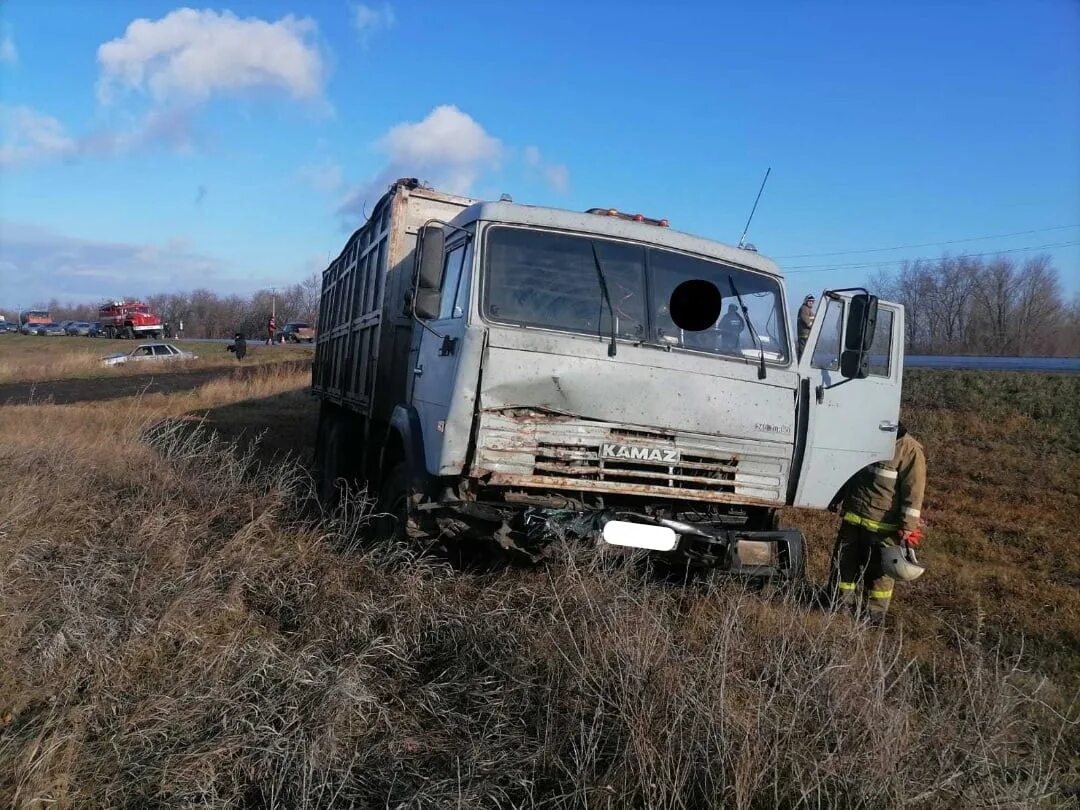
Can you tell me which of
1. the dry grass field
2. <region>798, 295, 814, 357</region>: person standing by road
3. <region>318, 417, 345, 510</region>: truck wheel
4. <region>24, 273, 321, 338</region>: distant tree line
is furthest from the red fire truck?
<region>798, 295, 814, 357</region>: person standing by road

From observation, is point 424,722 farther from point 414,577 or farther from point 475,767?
point 414,577

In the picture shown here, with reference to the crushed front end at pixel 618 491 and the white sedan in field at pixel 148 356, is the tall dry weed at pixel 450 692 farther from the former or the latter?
the white sedan in field at pixel 148 356

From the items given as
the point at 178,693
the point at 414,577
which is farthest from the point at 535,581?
the point at 178,693

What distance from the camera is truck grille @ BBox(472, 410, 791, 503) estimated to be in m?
4.37

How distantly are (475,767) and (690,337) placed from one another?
2.80m

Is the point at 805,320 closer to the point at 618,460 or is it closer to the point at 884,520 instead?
the point at 884,520

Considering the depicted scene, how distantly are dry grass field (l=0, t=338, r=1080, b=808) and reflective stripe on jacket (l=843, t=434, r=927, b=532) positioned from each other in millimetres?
708

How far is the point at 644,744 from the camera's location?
285cm

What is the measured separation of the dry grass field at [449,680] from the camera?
112 inches

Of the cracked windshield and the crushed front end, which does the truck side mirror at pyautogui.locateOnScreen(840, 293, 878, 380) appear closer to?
the cracked windshield

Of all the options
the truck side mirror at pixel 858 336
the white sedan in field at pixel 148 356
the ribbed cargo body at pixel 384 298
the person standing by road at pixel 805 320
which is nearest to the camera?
the truck side mirror at pixel 858 336

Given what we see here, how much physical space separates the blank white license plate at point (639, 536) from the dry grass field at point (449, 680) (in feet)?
0.63

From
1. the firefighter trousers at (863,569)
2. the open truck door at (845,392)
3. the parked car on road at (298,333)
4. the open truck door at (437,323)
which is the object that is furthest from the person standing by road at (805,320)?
the parked car on road at (298,333)

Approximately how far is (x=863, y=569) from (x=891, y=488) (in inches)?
23.8
